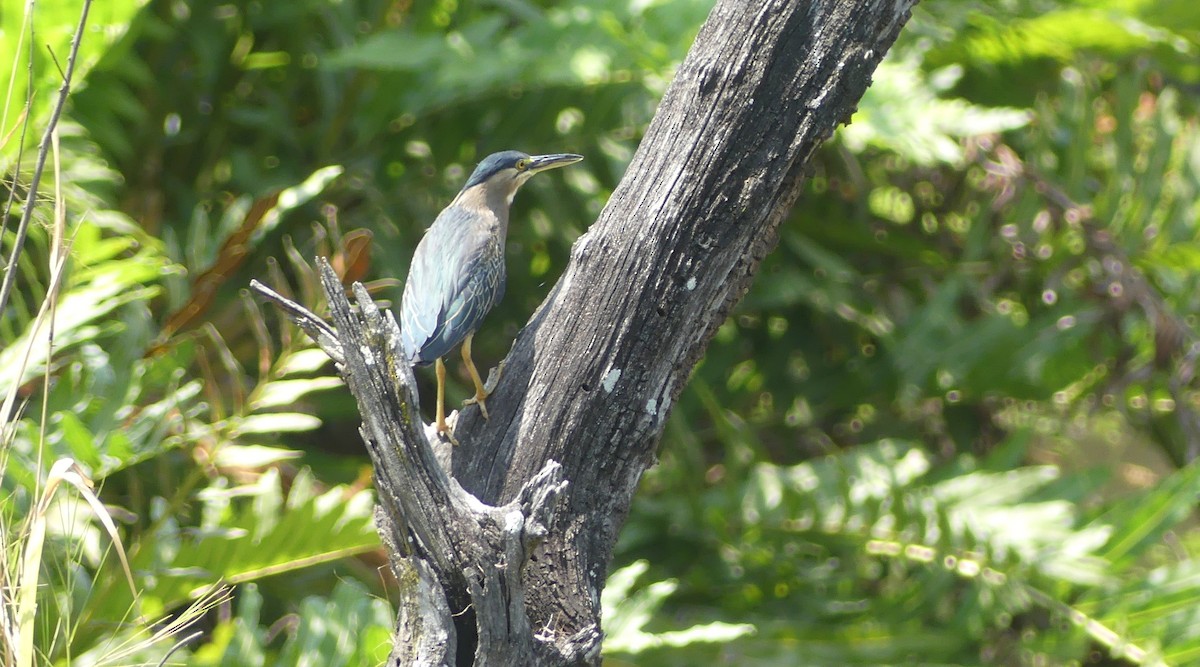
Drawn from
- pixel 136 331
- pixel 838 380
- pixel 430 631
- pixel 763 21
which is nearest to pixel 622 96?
pixel 838 380

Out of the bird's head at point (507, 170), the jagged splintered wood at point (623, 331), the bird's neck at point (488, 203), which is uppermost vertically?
the bird's head at point (507, 170)

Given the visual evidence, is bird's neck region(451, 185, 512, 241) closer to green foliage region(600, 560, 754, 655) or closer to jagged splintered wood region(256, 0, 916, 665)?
jagged splintered wood region(256, 0, 916, 665)

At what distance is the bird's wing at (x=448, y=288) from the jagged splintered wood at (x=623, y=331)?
6.3 inches

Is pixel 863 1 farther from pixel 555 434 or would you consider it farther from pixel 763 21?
pixel 555 434

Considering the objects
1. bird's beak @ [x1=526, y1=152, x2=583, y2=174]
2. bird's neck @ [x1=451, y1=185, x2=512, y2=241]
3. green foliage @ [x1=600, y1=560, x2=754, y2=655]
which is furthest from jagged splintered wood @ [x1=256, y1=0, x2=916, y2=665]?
green foliage @ [x1=600, y1=560, x2=754, y2=655]

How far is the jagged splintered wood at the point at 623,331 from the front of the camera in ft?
4.60

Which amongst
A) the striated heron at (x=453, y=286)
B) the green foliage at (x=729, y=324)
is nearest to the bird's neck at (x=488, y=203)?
the striated heron at (x=453, y=286)

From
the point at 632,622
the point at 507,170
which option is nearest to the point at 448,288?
the point at 507,170

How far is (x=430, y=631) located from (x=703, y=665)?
1714mm

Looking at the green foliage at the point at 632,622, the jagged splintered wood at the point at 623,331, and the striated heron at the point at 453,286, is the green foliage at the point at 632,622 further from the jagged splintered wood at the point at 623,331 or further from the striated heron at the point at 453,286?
the jagged splintered wood at the point at 623,331

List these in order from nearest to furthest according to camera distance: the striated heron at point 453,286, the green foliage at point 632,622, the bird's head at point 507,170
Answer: the striated heron at point 453,286
the bird's head at point 507,170
the green foliage at point 632,622

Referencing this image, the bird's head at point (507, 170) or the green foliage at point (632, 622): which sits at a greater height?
the bird's head at point (507, 170)

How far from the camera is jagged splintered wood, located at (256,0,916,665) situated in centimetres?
140

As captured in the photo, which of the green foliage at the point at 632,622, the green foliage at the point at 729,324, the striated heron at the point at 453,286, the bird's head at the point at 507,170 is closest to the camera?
the striated heron at the point at 453,286
